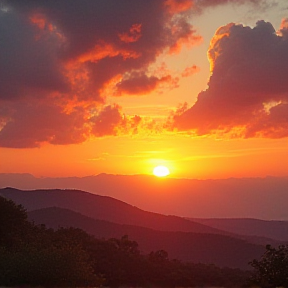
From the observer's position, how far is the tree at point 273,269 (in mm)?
31469

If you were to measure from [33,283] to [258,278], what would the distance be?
603 inches

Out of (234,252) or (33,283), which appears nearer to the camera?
(33,283)

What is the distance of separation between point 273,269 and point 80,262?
520 inches

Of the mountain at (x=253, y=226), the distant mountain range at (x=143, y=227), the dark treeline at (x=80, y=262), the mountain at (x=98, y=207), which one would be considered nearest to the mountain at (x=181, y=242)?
the distant mountain range at (x=143, y=227)

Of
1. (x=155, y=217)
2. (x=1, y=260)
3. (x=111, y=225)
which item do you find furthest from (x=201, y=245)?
(x=1, y=260)

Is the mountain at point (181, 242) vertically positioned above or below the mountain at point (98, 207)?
below

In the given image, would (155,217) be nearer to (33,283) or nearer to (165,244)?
(165,244)

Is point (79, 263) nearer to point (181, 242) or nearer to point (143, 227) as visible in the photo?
point (181, 242)

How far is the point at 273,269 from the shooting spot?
3269 cm

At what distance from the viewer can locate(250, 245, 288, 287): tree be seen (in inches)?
1239

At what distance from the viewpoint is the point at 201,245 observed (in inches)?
3516

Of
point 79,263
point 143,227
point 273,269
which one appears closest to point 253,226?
point 143,227

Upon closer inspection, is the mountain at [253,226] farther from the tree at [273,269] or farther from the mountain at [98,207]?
the tree at [273,269]

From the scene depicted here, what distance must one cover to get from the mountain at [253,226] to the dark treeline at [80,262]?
118 m
